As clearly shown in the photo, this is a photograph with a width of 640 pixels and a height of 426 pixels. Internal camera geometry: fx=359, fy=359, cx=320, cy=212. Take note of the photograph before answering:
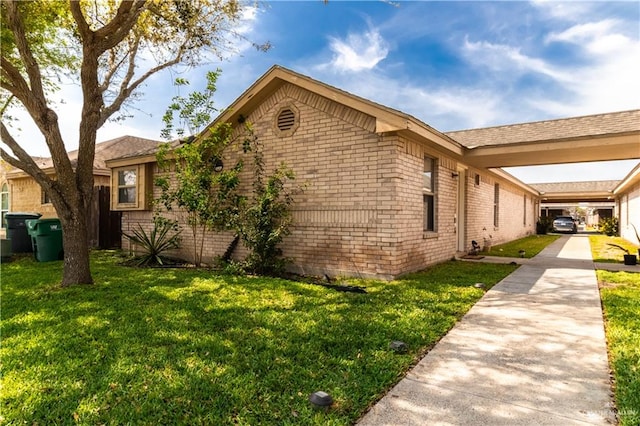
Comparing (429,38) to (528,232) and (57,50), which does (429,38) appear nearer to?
(57,50)

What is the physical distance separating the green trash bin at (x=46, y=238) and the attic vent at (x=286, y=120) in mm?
7346

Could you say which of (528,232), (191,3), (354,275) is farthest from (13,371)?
(528,232)

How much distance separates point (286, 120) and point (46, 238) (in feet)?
25.5

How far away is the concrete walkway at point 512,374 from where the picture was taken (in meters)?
2.46

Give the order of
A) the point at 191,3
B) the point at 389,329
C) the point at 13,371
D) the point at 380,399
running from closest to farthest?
the point at 380,399 < the point at 13,371 < the point at 389,329 < the point at 191,3

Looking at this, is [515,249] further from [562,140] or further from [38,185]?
[38,185]

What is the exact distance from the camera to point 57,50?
41.4 feet

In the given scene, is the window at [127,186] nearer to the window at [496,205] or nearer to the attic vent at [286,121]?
the attic vent at [286,121]

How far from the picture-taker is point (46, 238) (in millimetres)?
10195

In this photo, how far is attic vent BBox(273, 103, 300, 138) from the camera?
8.23 metres

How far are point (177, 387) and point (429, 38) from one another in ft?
34.5

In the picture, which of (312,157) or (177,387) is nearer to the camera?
(177,387)

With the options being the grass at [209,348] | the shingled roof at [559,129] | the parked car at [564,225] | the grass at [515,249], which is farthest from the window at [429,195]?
the parked car at [564,225]

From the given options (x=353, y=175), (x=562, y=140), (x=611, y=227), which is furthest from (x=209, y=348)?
(x=611, y=227)
